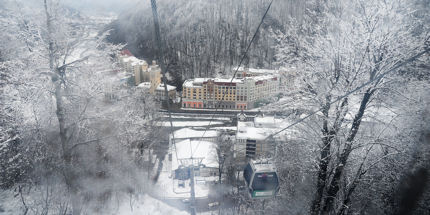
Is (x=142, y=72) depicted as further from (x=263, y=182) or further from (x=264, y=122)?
(x=263, y=182)

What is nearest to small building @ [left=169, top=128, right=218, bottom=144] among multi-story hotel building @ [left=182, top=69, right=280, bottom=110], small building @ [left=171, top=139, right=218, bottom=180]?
small building @ [left=171, top=139, right=218, bottom=180]

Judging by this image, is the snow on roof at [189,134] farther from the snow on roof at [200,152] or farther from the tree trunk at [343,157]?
the tree trunk at [343,157]

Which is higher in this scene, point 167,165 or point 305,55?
point 305,55

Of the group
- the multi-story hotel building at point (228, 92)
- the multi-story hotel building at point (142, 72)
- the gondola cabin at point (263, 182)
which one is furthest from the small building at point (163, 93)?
the gondola cabin at point (263, 182)

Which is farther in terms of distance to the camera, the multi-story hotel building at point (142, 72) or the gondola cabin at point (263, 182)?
the multi-story hotel building at point (142, 72)

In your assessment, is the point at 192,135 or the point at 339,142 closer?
the point at 339,142

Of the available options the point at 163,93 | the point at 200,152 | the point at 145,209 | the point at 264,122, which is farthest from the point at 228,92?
the point at 145,209

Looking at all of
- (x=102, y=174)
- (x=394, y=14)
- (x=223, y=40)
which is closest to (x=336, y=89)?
(x=394, y=14)

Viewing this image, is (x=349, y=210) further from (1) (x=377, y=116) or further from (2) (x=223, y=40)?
(2) (x=223, y=40)

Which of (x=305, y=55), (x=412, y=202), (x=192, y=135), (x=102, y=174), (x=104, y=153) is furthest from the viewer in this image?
(x=192, y=135)
